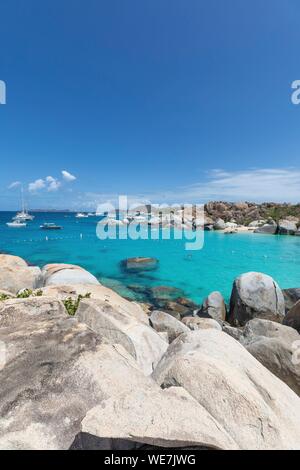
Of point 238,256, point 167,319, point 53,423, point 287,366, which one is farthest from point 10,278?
point 238,256

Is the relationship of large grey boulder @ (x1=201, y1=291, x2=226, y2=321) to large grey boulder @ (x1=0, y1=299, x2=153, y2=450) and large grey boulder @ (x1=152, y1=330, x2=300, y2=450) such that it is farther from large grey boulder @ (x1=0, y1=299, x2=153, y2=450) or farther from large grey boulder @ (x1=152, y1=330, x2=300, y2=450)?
large grey boulder @ (x1=0, y1=299, x2=153, y2=450)

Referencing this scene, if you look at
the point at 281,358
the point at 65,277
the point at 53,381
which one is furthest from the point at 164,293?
the point at 53,381

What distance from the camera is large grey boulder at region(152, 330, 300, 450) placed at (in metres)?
2.69

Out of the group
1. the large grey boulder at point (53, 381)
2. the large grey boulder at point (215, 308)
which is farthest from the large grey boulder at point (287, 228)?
the large grey boulder at point (53, 381)

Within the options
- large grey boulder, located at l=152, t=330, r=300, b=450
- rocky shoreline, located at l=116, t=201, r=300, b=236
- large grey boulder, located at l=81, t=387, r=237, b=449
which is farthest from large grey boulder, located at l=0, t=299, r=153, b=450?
rocky shoreline, located at l=116, t=201, r=300, b=236

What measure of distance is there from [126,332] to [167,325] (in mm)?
3742

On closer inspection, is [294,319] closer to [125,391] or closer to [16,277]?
[125,391]

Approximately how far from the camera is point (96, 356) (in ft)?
10.7

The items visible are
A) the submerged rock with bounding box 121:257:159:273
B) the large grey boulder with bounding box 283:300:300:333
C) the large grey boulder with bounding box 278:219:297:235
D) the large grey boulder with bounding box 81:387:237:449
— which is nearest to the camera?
the large grey boulder with bounding box 81:387:237:449

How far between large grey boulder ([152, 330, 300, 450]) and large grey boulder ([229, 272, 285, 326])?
9.19 m

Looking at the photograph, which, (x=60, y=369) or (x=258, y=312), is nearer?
(x=60, y=369)
